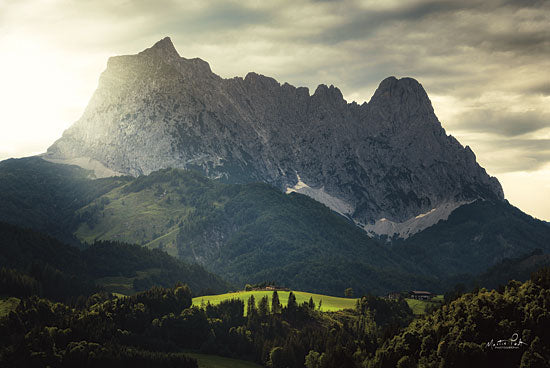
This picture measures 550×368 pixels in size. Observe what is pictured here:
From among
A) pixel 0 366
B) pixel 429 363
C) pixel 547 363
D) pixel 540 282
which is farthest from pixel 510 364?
pixel 0 366

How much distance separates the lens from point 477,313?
174875 millimetres

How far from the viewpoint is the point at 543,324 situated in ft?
522

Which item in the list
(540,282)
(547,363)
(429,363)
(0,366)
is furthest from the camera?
(0,366)

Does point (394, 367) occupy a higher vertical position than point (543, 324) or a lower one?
lower

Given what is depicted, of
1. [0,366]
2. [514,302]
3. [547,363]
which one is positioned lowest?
[0,366]

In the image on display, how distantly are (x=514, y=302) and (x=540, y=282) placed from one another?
13.3 m

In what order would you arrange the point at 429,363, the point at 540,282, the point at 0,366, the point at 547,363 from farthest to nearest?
the point at 0,366 → the point at 540,282 → the point at 429,363 → the point at 547,363

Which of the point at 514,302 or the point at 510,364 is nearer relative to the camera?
the point at 510,364

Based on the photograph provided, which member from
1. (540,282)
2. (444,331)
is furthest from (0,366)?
(540,282)

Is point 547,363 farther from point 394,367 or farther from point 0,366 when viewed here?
point 0,366

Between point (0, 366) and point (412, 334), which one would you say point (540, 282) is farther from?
point (0, 366)
